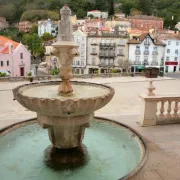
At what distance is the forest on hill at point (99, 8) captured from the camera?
81.6 m

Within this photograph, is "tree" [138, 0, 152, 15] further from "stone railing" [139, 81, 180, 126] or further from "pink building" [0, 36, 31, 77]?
"stone railing" [139, 81, 180, 126]

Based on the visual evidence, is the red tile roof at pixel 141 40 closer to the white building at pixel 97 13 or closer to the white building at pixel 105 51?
the white building at pixel 105 51

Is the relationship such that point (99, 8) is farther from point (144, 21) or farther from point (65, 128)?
point (65, 128)

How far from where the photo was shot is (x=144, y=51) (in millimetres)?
47750

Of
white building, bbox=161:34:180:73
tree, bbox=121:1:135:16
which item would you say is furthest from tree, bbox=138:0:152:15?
white building, bbox=161:34:180:73

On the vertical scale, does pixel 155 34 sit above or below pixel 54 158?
above

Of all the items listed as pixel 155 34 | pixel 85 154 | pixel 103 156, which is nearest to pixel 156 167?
pixel 103 156

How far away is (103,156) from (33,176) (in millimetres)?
1388

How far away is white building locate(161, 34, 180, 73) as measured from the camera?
161 feet

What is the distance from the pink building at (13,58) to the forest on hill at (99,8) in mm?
42320

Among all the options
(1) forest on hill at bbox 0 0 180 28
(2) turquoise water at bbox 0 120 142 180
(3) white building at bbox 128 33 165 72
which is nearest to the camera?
(2) turquoise water at bbox 0 120 142 180

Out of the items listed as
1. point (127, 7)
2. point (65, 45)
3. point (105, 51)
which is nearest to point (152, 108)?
point (65, 45)

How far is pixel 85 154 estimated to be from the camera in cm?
495

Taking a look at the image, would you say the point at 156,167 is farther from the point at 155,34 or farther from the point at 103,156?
the point at 155,34
